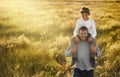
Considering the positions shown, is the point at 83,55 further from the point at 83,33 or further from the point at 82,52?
the point at 83,33

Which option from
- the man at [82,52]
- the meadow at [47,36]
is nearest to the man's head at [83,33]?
the man at [82,52]

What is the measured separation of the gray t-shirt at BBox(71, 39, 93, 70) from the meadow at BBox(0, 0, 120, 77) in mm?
2072

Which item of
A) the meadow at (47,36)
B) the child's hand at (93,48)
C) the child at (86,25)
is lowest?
the meadow at (47,36)

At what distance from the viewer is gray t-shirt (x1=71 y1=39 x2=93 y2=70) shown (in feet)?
19.0

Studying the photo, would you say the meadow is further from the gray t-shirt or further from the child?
the gray t-shirt

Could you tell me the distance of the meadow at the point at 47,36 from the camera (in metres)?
7.94

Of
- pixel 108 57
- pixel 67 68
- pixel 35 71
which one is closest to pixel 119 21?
pixel 108 57

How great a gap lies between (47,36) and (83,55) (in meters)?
2.48

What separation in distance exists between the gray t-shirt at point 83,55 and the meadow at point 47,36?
207 cm

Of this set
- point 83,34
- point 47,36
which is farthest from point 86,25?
point 47,36

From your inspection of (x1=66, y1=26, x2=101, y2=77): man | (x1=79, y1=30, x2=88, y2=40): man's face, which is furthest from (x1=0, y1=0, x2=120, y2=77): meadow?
(x1=79, y1=30, x2=88, y2=40): man's face

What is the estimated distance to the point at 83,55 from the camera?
19.0 feet

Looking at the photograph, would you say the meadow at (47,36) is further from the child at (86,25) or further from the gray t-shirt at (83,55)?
the gray t-shirt at (83,55)

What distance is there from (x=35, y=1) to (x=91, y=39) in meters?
3.08
